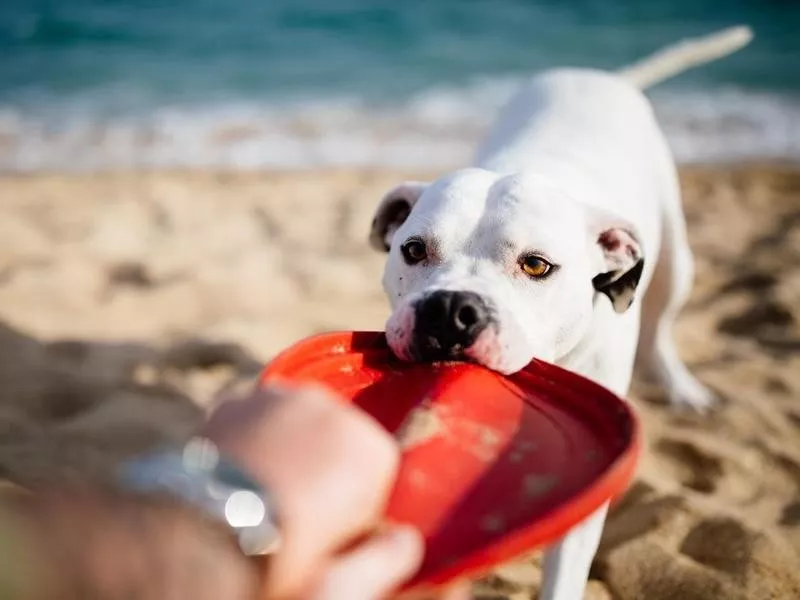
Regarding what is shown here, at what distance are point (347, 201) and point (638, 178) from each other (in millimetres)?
2895

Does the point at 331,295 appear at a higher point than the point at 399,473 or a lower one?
lower

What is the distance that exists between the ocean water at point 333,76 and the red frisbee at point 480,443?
518 cm

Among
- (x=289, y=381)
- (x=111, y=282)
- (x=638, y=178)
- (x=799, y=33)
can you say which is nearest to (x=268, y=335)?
(x=111, y=282)

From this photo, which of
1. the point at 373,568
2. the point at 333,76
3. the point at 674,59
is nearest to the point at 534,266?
the point at 373,568

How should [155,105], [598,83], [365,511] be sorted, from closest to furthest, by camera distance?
1. [365,511]
2. [598,83]
3. [155,105]

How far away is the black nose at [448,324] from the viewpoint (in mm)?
2188

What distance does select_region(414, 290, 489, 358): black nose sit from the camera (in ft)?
7.18

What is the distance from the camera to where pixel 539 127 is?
3.61 metres

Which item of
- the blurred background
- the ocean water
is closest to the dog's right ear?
the blurred background

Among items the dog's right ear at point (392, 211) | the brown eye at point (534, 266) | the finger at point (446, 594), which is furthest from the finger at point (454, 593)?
the dog's right ear at point (392, 211)

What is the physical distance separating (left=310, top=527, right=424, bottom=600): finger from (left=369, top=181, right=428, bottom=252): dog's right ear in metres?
1.84

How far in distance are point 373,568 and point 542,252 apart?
1.50 m

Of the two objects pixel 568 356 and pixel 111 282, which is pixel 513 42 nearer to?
pixel 111 282

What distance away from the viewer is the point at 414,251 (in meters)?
2.64
